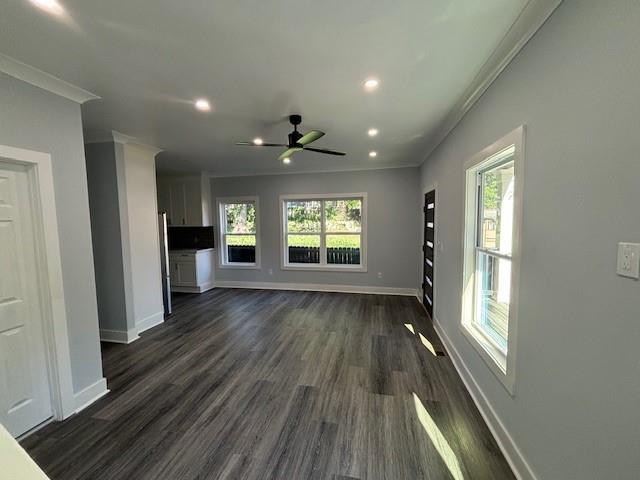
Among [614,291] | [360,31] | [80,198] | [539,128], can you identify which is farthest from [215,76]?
[614,291]

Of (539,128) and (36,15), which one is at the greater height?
(36,15)

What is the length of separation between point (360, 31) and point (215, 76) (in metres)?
1.10

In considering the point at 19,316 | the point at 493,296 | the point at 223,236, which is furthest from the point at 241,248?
the point at 493,296

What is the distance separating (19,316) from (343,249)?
190 inches

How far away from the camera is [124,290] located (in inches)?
140

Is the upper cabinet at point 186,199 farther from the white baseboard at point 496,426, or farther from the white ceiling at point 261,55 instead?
the white baseboard at point 496,426

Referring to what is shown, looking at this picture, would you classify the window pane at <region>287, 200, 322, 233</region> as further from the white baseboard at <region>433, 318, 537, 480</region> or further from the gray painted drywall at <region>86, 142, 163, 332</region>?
the white baseboard at <region>433, 318, 537, 480</region>

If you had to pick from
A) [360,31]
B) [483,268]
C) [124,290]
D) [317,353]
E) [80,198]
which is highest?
[360,31]

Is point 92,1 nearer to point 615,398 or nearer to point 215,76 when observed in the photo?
point 215,76

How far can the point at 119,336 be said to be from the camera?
3.57 meters

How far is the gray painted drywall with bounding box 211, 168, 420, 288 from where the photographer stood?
5.52m

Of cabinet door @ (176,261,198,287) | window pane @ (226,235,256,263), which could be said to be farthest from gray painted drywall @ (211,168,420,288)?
cabinet door @ (176,261,198,287)

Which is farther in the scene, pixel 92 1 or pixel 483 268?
pixel 483 268

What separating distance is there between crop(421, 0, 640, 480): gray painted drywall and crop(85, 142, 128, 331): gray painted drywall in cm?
417
